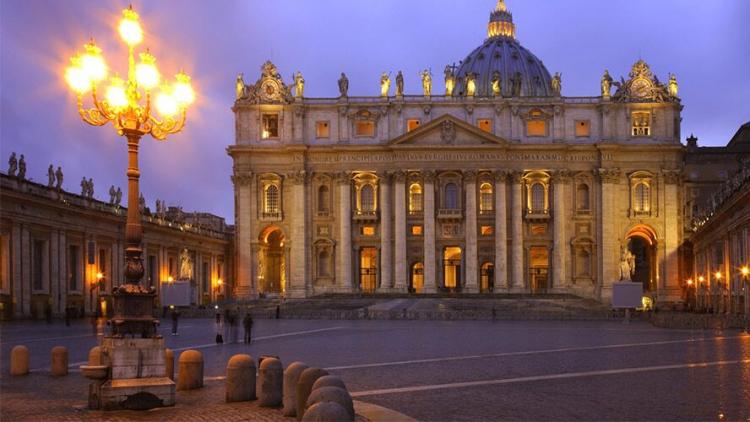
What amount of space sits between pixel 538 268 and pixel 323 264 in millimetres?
19497

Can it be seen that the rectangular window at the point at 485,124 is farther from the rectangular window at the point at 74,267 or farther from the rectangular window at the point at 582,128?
the rectangular window at the point at 74,267

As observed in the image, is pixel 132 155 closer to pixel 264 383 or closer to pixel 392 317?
pixel 264 383

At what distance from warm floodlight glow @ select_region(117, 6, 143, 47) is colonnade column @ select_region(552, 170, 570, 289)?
2803 inches

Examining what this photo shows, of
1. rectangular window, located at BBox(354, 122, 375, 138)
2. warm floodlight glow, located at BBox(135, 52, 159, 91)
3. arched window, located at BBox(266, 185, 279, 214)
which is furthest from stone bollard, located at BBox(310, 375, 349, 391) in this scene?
rectangular window, located at BBox(354, 122, 375, 138)

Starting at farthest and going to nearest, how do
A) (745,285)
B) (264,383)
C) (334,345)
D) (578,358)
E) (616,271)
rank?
(616,271) → (745,285) → (334,345) → (578,358) → (264,383)

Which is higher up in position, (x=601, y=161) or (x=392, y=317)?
(x=601, y=161)

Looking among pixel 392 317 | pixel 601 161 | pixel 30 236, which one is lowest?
pixel 392 317

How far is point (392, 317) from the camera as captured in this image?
60.7 meters

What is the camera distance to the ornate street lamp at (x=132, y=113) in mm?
17094

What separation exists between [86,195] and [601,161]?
148ft

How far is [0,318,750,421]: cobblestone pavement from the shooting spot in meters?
15.8

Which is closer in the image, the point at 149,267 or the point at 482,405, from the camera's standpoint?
the point at 482,405

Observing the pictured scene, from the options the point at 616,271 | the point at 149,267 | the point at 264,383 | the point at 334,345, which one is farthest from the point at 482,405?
the point at 616,271

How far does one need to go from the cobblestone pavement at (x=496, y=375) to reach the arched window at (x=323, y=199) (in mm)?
50783
